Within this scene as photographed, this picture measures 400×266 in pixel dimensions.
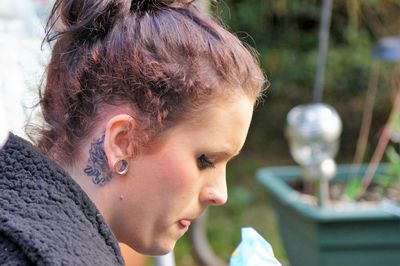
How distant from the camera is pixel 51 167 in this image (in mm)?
812

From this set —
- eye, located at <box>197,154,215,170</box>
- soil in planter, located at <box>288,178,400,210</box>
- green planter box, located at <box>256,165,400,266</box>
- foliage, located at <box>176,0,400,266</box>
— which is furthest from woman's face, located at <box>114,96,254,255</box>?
foliage, located at <box>176,0,400,266</box>

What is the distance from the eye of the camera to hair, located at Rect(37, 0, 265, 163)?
2.82 ft

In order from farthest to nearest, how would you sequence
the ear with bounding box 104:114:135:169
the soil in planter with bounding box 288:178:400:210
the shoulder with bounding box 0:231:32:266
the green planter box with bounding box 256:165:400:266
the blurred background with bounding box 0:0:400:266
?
the blurred background with bounding box 0:0:400:266, the soil in planter with bounding box 288:178:400:210, the green planter box with bounding box 256:165:400:266, the ear with bounding box 104:114:135:169, the shoulder with bounding box 0:231:32:266

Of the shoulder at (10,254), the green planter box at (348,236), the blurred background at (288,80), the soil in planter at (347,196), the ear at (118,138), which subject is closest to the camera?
Answer: the shoulder at (10,254)

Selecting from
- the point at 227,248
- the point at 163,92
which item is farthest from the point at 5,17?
the point at 227,248

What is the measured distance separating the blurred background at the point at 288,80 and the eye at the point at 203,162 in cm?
246

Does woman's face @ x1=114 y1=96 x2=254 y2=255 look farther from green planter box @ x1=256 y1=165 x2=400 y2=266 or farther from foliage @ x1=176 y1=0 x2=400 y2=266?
foliage @ x1=176 y1=0 x2=400 y2=266

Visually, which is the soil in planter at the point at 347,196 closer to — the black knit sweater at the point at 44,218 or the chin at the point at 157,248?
the chin at the point at 157,248

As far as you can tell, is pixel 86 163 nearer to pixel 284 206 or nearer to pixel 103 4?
pixel 103 4

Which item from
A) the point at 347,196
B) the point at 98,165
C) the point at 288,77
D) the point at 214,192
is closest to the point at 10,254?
the point at 98,165

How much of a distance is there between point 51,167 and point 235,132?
223 mm

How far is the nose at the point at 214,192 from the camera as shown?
0.90 m

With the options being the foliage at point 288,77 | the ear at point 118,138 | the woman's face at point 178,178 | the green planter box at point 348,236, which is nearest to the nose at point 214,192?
the woman's face at point 178,178

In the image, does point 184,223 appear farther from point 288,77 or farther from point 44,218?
point 288,77
